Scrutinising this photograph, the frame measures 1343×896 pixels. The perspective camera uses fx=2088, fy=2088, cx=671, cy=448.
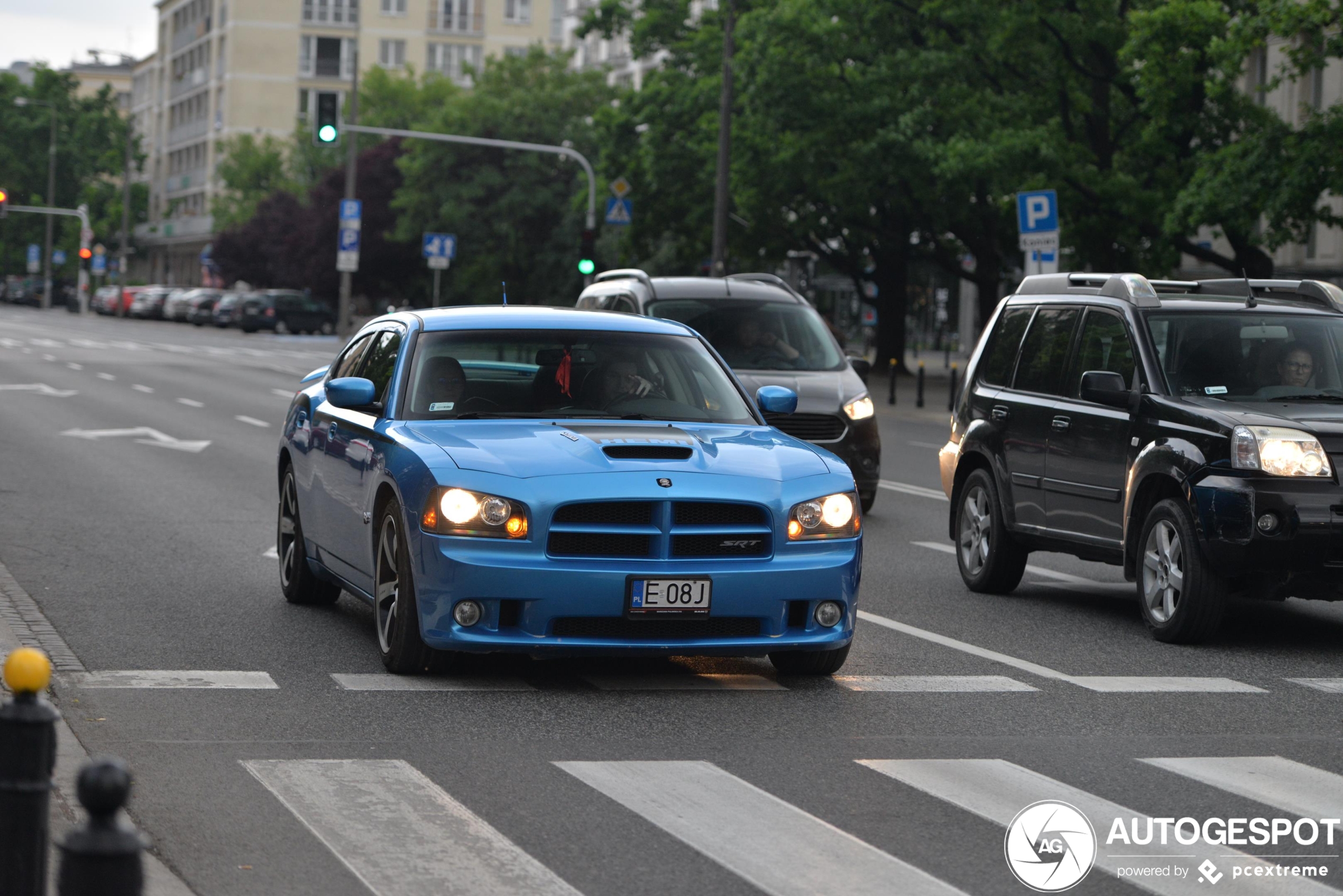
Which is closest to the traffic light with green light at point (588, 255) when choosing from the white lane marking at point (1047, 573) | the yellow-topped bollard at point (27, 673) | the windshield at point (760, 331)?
the windshield at point (760, 331)

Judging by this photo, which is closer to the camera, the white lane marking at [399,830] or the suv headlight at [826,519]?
the white lane marking at [399,830]

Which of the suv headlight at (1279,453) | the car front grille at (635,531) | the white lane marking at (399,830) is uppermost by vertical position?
the suv headlight at (1279,453)

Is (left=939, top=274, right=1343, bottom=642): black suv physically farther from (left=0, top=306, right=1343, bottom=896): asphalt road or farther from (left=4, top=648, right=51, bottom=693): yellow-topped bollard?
(left=4, top=648, right=51, bottom=693): yellow-topped bollard

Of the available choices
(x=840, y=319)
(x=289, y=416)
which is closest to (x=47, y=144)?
(x=840, y=319)

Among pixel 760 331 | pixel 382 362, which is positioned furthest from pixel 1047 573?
pixel 382 362

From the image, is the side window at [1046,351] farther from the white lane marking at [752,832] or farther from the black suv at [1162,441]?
the white lane marking at [752,832]

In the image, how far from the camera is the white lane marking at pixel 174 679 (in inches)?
316

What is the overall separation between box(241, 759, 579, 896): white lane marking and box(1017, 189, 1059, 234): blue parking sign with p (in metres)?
20.0

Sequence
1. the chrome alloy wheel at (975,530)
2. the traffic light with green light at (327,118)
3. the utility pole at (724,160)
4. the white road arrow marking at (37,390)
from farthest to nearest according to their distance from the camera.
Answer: the utility pole at (724,160) → the traffic light with green light at (327,118) → the white road arrow marking at (37,390) → the chrome alloy wheel at (975,530)

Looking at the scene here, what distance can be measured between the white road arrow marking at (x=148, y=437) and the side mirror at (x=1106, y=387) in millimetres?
12016

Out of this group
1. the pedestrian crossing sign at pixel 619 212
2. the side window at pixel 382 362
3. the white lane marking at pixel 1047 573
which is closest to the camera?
the side window at pixel 382 362

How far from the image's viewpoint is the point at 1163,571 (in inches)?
395

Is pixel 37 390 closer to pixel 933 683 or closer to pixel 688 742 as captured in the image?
pixel 933 683

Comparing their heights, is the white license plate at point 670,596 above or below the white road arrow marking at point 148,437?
above
